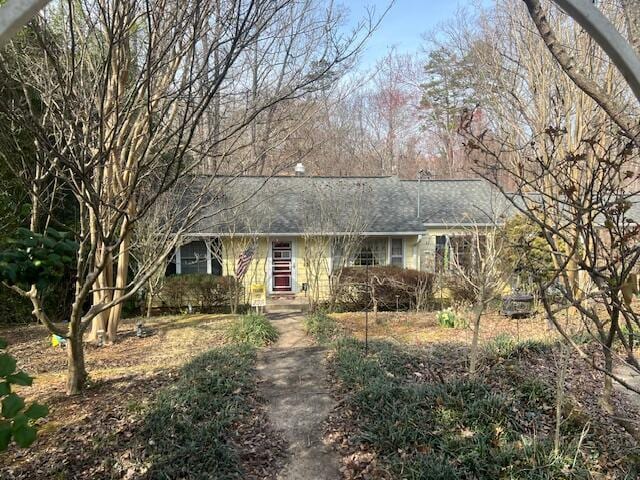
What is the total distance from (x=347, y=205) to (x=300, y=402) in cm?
826

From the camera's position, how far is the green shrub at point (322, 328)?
753 centimetres

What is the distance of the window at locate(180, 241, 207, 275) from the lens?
13.4 metres

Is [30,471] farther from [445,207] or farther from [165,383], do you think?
[445,207]

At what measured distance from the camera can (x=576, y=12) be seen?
58.1 inches

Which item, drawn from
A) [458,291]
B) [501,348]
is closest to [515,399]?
[501,348]

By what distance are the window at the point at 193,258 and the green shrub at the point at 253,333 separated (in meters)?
5.79

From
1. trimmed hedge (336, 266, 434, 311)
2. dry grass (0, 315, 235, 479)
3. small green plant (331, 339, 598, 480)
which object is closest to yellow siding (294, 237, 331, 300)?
trimmed hedge (336, 266, 434, 311)

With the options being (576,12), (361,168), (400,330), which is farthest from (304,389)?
(361,168)

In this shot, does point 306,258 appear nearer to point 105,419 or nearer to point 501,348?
point 501,348

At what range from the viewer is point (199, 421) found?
157 inches

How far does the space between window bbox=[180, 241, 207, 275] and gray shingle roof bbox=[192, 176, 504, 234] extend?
4.86ft

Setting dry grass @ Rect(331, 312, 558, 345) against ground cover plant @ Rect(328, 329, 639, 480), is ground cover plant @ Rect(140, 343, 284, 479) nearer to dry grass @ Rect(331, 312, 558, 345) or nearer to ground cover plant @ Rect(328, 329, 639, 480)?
ground cover plant @ Rect(328, 329, 639, 480)

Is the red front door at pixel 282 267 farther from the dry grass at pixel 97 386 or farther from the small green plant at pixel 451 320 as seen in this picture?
the small green plant at pixel 451 320

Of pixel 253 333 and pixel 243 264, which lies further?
pixel 243 264
